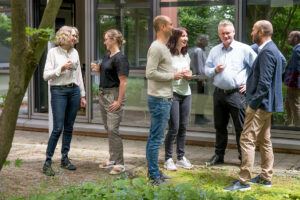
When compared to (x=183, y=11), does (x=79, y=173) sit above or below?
below

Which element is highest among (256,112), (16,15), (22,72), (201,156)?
(16,15)

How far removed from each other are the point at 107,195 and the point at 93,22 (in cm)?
556

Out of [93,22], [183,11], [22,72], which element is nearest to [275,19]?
[183,11]

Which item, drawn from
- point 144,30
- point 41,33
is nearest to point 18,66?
point 41,33

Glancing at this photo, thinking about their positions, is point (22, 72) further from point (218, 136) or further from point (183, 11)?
point (183, 11)

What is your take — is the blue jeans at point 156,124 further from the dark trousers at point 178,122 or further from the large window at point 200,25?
the large window at point 200,25

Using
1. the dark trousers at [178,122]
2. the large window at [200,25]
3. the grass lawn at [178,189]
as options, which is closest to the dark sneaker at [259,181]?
the grass lawn at [178,189]

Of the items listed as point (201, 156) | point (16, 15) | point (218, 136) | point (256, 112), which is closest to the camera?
point (16, 15)

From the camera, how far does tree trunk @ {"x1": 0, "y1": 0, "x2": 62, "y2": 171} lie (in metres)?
3.44

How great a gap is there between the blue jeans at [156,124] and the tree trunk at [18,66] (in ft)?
7.43

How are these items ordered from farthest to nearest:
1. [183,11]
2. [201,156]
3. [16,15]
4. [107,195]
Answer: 1. [183,11]
2. [201,156]
3. [107,195]
4. [16,15]

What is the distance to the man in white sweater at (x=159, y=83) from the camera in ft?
18.5

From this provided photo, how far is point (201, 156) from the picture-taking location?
25.5 feet

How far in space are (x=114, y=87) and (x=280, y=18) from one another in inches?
128
